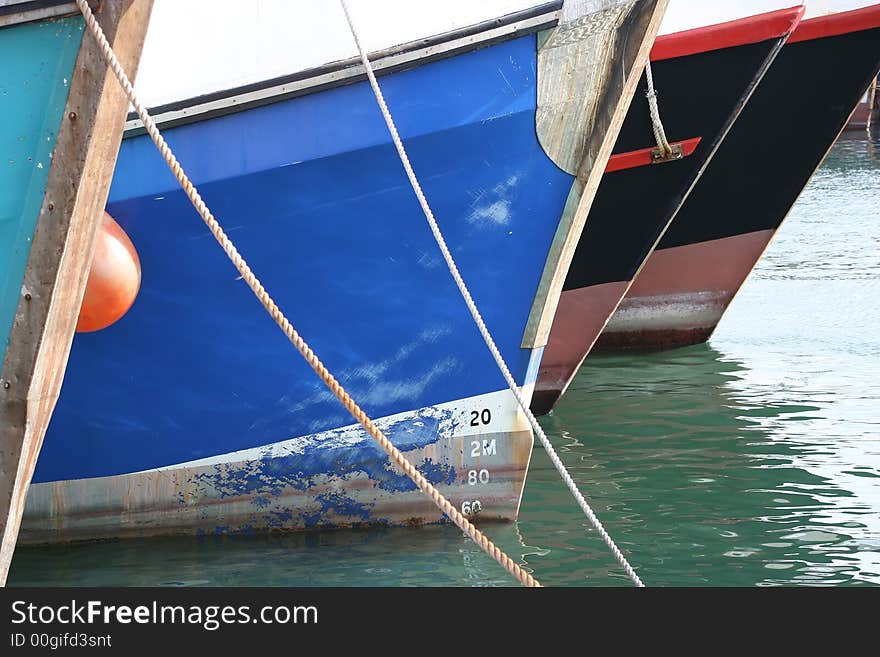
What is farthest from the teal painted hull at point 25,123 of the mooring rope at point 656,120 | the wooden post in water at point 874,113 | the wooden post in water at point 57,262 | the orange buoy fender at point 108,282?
the wooden post in water at point 874,113

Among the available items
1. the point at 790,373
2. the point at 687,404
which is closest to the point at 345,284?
the point at 687,404

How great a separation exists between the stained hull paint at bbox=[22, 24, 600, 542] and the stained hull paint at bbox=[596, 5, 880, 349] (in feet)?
12.1

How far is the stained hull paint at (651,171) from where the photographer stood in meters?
7.14

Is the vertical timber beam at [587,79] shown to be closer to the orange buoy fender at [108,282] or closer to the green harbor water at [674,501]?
the green harbor water at [674,501]

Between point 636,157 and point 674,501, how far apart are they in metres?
2.47

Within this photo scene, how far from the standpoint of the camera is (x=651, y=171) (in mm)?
7359

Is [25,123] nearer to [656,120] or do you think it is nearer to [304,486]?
[304,486]

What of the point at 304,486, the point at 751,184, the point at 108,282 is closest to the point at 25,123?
the point at 108,282

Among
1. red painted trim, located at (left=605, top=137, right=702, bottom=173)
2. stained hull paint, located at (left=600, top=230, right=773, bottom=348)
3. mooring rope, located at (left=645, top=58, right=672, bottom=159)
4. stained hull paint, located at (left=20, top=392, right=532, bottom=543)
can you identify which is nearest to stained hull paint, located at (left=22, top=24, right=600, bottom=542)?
stained hull paint, located at (left=20, top=392, right=532, bottom=543)

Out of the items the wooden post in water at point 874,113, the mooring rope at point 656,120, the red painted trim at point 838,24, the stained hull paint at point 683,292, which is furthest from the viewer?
the wooden post in water at point 874,113

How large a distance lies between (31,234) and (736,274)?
→ 6454 mm

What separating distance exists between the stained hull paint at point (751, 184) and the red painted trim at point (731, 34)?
84 centimetres

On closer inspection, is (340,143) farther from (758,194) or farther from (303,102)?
(758,194)

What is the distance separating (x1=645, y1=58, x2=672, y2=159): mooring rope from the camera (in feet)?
22.6
